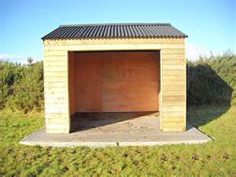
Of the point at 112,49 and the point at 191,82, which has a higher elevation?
the point at 112,49

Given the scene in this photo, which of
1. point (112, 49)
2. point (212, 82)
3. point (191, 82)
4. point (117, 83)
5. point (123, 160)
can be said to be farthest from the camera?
point (212, 82)

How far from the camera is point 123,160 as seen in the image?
6012 millimetres

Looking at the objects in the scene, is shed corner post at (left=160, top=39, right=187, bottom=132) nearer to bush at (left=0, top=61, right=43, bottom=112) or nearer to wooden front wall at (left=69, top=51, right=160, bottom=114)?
wooden front wall at (left=69, top=51, right=160, bottom=114)

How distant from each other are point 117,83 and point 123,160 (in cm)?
775

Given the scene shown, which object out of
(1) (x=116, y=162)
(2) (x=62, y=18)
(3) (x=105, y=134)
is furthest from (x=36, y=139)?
(2) (x=62, y=18)

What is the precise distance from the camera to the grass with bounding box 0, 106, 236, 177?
540 cm

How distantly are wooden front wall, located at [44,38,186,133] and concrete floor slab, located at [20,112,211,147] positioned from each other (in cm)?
44

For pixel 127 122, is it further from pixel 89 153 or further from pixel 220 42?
pixel 220 42

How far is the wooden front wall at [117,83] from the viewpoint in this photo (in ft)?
44.2

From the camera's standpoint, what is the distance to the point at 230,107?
1466 cm

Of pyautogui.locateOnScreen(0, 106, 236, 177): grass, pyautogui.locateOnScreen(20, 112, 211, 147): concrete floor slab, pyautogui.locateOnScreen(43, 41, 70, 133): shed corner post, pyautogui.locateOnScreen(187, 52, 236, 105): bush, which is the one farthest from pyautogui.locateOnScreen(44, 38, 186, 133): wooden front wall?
pyautogui.locateOnScreen(187, 52, 236, 105): bush

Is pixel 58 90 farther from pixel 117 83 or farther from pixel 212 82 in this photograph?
pixel 212 82

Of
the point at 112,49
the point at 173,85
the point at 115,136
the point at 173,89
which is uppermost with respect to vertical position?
the point at 112,49

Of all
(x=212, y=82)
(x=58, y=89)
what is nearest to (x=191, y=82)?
(x=212, y=82)
